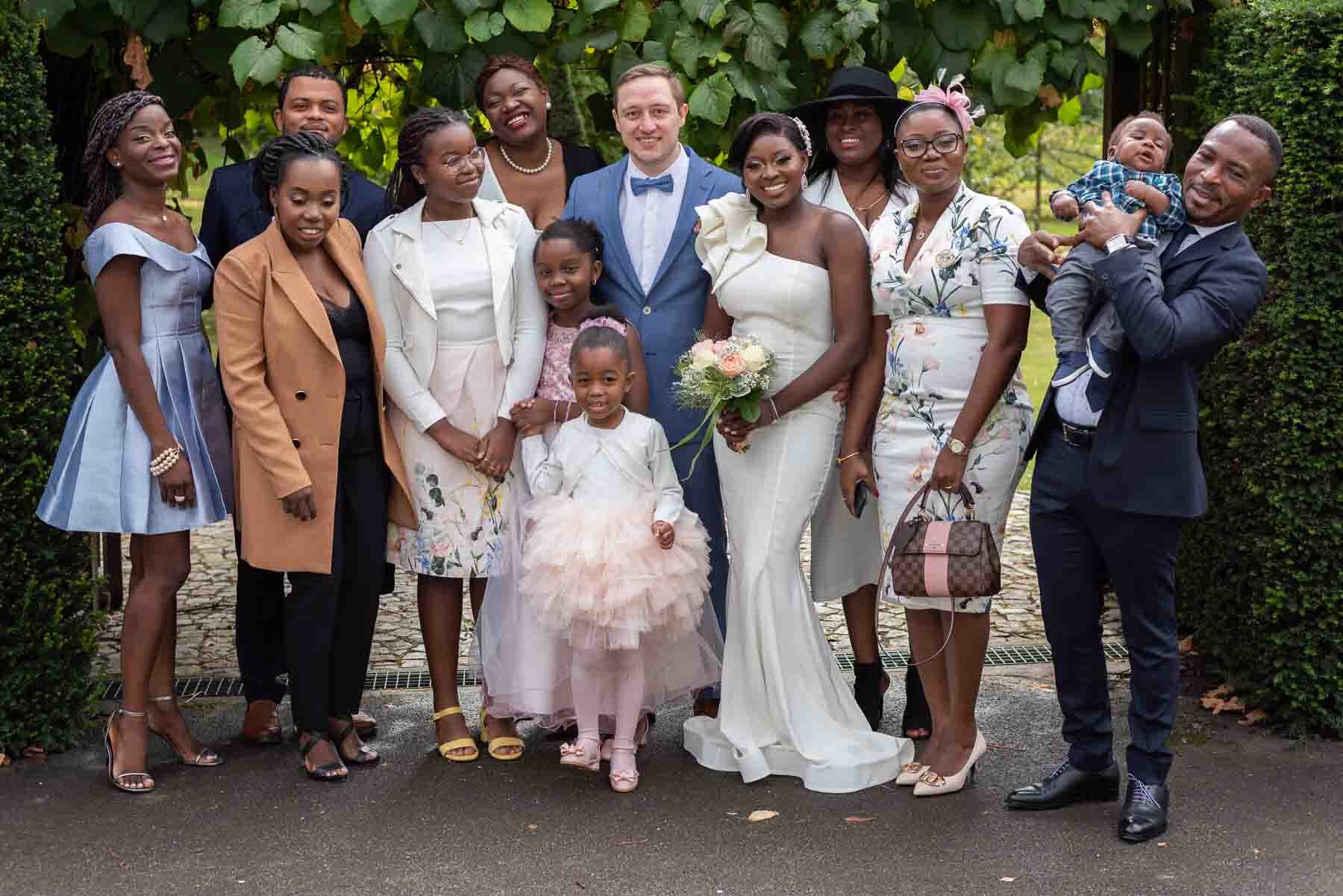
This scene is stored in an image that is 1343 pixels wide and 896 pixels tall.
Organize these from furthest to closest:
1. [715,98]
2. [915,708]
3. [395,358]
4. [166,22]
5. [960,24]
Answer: [960,24] < [715,98] < [166,22] < [915,708] < [395,358]

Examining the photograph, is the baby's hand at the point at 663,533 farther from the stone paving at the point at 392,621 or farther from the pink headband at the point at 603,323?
the stone paving at the point at 392,621

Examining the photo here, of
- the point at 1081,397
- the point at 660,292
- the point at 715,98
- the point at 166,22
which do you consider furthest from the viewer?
the point at 715,98

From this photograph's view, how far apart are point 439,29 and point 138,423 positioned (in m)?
1.95

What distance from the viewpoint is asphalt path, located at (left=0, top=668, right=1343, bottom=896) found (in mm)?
4270

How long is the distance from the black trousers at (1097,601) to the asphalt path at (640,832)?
289 mm

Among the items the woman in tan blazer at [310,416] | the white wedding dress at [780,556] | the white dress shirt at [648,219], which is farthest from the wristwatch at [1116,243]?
the woman in tan blazer at [310,416]

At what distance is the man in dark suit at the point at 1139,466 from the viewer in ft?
13.6

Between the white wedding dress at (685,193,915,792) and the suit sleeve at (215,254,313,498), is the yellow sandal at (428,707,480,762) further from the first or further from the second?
the suit sleeve at (215,254,313,498)

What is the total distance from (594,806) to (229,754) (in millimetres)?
1447

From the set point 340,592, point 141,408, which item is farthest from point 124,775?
point 141,408

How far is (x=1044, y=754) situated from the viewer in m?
5.28

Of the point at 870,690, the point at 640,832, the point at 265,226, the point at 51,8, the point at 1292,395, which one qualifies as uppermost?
the point at 51,8

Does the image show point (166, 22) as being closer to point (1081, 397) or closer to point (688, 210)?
point (688, 210)

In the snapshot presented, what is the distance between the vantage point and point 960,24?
237 inches
